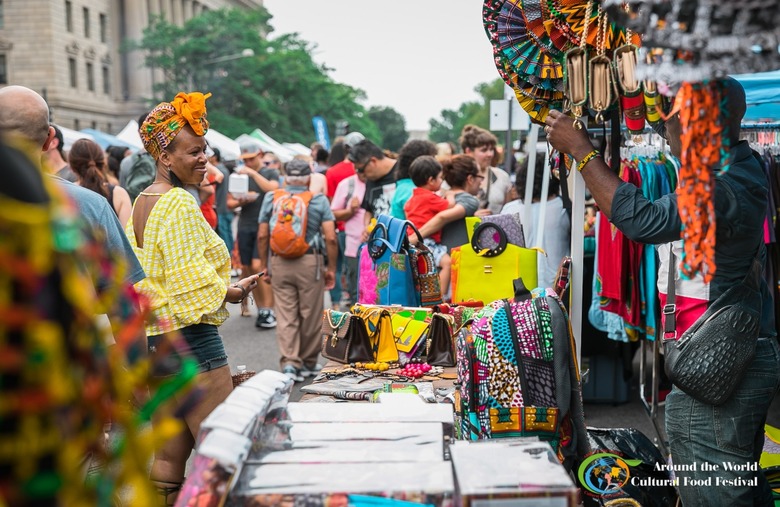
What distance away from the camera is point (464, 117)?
123250 mm

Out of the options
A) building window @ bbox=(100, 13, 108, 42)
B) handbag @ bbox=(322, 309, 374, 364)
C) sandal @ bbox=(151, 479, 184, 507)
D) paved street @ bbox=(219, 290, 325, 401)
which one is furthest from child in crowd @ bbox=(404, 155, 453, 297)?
building window @ bbox=(100, 13, 108, 42)

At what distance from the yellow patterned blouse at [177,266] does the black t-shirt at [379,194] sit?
4.77 meters

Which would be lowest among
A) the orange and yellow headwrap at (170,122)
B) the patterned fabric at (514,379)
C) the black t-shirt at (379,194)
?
the patterned fabric at (514,379)

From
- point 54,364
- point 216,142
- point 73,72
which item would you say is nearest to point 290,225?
point 54,364

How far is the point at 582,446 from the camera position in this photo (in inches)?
124

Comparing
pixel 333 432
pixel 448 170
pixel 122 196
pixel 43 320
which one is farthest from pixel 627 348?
pixel 43 320

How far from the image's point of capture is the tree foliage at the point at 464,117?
105m

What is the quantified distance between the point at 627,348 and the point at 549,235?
1.17m

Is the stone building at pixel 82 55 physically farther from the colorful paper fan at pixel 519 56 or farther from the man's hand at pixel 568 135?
the man's hand at pixel 568 135

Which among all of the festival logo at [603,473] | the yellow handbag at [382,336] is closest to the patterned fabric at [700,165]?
the festival logo at [603,473]

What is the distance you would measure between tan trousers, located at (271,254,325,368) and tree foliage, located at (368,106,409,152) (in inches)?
3973

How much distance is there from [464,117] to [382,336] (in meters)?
121

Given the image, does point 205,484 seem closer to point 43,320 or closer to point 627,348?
point 43,320

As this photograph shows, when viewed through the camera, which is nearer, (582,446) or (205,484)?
(205,484)
